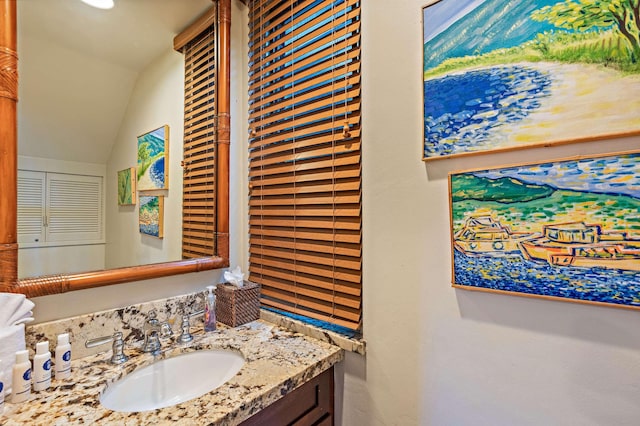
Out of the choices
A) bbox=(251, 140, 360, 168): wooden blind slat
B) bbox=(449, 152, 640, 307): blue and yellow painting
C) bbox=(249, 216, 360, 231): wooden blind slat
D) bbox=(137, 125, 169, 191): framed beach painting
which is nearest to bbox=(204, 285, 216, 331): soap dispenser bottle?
bbox=(249, 216, 360, 231): wooden blind slat

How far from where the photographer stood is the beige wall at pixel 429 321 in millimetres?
688

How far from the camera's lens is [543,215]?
2.40ft

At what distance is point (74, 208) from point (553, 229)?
4.71 feet

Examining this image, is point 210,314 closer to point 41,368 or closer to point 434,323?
point 41,368

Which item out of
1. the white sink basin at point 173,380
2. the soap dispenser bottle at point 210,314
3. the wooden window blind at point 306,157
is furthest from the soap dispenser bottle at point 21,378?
the wooden window blind at point 306,157

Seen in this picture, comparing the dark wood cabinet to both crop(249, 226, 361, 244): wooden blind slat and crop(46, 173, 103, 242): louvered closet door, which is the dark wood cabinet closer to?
crop(249, 226, 361, 244): wooden blind slat

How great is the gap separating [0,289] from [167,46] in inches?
40.3

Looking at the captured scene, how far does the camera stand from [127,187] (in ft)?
3.81

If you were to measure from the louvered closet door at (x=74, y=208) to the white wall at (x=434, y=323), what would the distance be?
0.96m

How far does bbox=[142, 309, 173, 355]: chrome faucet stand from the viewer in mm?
1042

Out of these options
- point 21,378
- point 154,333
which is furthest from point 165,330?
point 21,378

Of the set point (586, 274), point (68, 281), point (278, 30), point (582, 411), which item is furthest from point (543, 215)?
point (68, 281)

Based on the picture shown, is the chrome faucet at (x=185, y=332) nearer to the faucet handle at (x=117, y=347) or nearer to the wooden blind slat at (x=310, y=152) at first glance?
the faucet handle at (x=117, y=347)

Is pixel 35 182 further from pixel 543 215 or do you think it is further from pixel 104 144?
pixel 543 215
